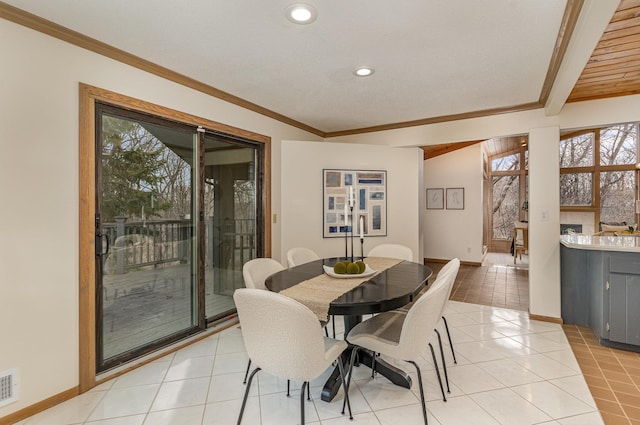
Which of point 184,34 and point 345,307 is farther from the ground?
point 184,34

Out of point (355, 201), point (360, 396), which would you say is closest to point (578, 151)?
point (355, 201)

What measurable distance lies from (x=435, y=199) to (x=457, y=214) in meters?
0.60

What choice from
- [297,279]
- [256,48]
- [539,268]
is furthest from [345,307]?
[539,268]

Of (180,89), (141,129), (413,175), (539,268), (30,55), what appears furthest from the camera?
(413,175)

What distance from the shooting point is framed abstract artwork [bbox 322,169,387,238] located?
4289 mm

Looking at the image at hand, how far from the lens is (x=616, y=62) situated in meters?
2.54

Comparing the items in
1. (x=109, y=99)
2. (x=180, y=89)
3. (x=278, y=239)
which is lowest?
(x=278, y=239)

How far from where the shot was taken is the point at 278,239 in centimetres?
409

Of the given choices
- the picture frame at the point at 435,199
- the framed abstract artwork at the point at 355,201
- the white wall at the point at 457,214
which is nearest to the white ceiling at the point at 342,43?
the framed abstract artwork at the point at 355,201

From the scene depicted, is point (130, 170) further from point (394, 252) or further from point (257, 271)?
point (394, 252)

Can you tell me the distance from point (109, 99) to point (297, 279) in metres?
1.92

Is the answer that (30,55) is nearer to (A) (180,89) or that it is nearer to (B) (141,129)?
(B) (141,129)

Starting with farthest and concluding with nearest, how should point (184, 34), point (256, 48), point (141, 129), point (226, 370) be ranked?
1. point (141, 129)
2. point (226, 370)
3. point (256, 48)
4. point (184, 34)

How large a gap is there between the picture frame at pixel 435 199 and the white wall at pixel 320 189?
3120mm
